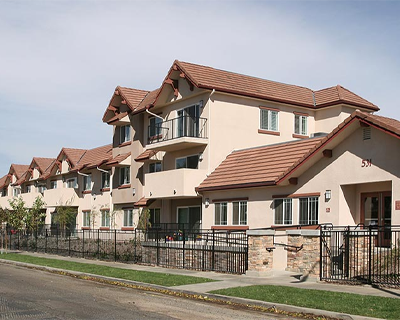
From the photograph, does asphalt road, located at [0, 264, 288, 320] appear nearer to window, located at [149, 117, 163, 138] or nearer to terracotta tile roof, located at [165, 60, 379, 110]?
terracotta tile roof, located at [165, 60, 379, 110]

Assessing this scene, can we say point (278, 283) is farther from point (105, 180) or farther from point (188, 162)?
point (105, 180)

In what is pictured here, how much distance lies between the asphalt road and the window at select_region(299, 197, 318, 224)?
31.5 feet

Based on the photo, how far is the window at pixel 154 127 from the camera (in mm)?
36819

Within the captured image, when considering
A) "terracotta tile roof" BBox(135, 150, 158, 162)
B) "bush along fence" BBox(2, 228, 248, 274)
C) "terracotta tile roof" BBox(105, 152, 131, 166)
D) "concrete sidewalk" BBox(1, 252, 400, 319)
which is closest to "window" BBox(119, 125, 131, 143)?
"terracotta tile roof" BBox(105, 152, 131, 166)

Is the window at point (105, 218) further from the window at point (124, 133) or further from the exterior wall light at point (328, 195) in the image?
the exterior wall light at point (328, 195)

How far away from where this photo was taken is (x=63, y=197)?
51.3m

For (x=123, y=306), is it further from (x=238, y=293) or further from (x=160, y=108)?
(x=160, y=108)

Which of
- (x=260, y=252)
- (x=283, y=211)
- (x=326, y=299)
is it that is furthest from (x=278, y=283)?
(x=283, y=211)

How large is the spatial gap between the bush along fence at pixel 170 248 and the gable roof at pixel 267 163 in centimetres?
256

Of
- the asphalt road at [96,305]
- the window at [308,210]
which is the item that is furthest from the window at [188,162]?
the asphalt road at [96,305]

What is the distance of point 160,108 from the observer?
122ft

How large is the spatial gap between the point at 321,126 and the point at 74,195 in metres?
23.8

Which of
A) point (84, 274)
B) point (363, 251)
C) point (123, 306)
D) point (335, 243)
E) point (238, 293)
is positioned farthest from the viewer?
point (84, 274)

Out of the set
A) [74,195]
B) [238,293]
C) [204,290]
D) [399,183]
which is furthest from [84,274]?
[74,195]
